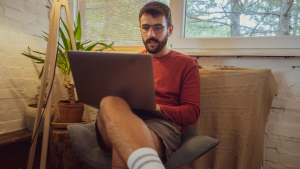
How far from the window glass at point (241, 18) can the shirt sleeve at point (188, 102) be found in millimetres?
497

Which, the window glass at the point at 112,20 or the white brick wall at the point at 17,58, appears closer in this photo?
the white brick wall at the point at 17,58

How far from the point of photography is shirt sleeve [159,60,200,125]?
965 millimetres

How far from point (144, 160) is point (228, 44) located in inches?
43.2

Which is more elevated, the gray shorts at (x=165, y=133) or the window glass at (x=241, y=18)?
the window glass at (x=241, y=18)

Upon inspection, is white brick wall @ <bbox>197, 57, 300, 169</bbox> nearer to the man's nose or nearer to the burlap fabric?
the burlap fabric

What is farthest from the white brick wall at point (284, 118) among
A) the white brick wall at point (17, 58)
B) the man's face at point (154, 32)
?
the white brick wall at point (17, 58)

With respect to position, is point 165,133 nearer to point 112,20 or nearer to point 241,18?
point 241,18

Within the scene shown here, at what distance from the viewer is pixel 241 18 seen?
140 centimetres

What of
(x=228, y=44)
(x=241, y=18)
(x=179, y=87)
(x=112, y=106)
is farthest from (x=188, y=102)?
(x=241, y=18)

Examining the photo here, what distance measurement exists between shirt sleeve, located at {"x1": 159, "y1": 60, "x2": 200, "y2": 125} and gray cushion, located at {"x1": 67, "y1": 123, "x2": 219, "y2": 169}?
11 cm

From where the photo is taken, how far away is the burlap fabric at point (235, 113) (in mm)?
1102

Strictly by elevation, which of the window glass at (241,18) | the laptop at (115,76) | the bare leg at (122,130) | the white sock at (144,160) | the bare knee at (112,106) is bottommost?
the white sock at (144,160)

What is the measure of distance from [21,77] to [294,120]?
6.63 feet

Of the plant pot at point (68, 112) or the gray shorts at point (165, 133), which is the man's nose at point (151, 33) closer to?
the gray shorts at point (165, 133)
